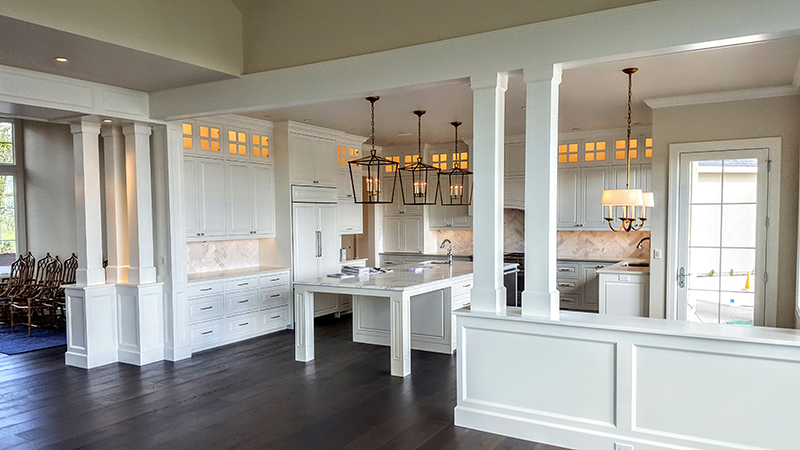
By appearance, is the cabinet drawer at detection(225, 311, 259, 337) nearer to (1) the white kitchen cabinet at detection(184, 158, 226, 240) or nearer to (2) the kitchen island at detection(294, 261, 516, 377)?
A: (1) the white kitchen cabinet at detection(184, 158, 226, 240)

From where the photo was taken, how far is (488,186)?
3.77 metres

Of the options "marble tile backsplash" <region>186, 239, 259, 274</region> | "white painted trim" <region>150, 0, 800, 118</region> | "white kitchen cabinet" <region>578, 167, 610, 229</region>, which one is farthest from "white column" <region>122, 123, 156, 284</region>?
"white kitchen cabinet" <region>578, 167, 610, 229</region>

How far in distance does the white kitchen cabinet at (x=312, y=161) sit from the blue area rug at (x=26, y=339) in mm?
3706

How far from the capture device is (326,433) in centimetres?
381

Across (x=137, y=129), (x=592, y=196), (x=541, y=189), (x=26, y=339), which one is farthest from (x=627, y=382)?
(x=26, y=339)

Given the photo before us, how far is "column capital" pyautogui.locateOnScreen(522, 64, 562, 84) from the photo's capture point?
138 inches

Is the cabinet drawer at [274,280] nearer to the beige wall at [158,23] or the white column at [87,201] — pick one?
the white column at [87,201]

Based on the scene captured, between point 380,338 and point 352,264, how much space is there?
102 inches

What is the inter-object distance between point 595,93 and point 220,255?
17.0 feet

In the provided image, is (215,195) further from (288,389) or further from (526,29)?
(526,29)

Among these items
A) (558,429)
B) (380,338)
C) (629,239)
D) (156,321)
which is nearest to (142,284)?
(156,321)

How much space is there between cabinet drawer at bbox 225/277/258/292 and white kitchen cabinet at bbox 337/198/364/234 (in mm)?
2004

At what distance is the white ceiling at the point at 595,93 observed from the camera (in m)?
4.32

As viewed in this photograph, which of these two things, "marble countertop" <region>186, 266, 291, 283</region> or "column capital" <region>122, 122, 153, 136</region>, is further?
"marble countertop" <region>186, 266, 291, 283</region>
